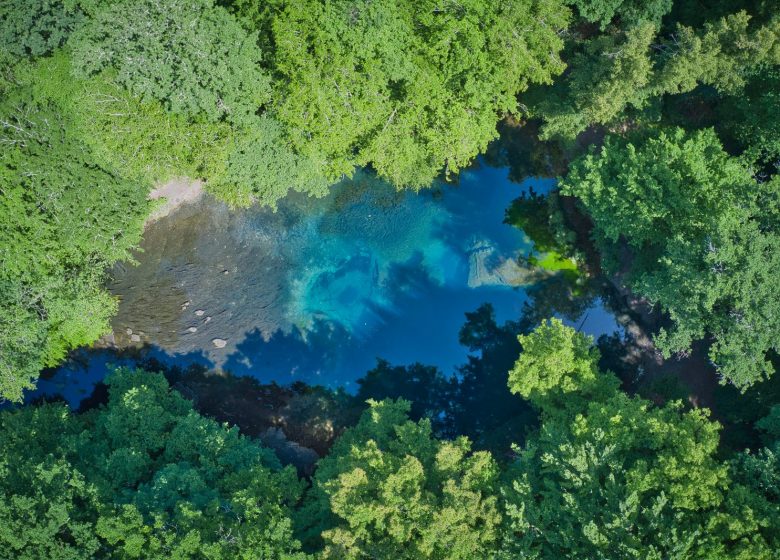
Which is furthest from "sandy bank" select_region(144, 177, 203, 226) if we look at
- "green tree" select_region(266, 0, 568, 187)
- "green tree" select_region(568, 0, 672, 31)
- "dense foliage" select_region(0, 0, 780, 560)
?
"green tree" select_region(568, 0, 672, 31)

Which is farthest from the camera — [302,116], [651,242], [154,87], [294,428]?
[294,428]

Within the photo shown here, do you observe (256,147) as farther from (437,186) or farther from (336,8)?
(437,186)

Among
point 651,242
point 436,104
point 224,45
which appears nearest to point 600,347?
point 651,242

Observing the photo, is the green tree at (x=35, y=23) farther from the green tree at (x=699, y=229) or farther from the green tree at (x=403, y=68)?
the green tree at (x=699, y=229)

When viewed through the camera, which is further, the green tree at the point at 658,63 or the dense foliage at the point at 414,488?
the green tree at the point at 658,63

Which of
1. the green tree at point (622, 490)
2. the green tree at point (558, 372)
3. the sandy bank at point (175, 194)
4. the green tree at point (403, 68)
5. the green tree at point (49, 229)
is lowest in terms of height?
the green tree at point (622, 490)

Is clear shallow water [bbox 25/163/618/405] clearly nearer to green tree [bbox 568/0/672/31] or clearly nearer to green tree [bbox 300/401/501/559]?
green tree [bbox 300/401/501/559]

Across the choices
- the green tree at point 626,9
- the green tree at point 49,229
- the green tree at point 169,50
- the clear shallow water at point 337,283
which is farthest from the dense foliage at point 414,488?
the green tree at point 626,9
